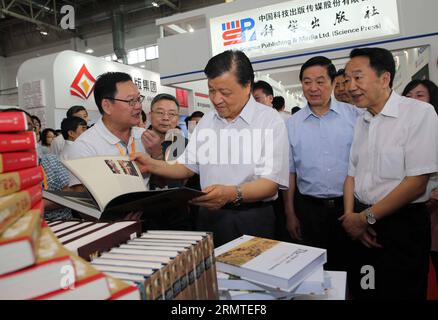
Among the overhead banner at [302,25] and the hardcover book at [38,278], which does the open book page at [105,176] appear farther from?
the overhead banner at [302,25]

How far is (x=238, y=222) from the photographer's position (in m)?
1.63

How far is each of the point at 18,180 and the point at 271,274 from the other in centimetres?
52

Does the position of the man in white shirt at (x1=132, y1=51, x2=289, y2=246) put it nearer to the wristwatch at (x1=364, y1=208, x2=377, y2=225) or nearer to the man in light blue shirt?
the wristwatch at (x1=364, y1=208, x2=377, y2=225)

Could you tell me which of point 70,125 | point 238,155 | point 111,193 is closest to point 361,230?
point 238,155

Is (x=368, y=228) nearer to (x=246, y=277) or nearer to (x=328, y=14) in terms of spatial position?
(x=246, y=277)

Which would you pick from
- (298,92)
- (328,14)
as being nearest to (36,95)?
(328,14)

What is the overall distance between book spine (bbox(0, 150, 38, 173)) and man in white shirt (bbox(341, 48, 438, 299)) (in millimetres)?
1422

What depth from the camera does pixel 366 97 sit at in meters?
1.73

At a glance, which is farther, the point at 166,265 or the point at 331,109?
the point at 331,109

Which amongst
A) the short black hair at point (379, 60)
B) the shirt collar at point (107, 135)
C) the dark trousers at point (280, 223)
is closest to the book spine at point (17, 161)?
the shirt collar at point (107, 135)

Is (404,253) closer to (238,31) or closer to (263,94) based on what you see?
(263,94)

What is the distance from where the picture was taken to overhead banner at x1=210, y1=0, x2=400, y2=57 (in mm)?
3576

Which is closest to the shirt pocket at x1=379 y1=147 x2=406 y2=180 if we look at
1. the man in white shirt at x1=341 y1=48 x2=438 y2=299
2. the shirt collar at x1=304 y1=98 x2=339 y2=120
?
the man in white shirt at x1=341 y1=48 x2=438 y2=299
